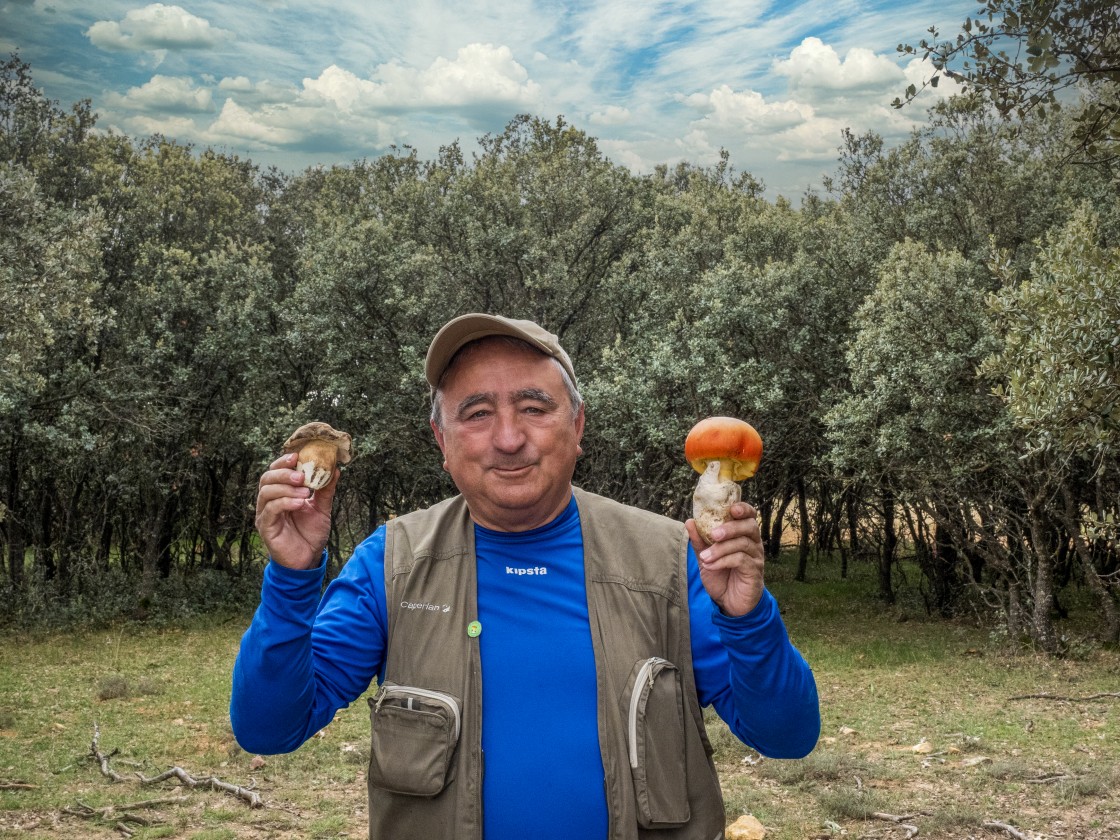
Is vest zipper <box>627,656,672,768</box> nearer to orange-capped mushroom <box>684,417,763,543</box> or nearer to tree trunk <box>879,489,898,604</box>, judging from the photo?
orange-capped mushroom <box>684,417,763,543</box>

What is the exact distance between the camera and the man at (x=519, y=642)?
237 cm

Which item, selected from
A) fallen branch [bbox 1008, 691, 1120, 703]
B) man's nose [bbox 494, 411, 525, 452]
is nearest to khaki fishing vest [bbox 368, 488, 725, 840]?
man's nose [bbox 494, 411, 525, 452]

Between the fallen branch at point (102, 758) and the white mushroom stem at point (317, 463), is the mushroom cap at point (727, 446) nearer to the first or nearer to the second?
the white mushroom stem at point (317, 463)

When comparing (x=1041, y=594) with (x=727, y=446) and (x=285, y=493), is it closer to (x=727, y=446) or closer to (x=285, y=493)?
(x=727, y=446)

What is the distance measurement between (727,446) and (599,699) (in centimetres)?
71

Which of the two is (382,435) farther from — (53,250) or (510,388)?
(510,388)

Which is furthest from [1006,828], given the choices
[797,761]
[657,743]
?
[657,743]

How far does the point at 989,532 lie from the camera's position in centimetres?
1645

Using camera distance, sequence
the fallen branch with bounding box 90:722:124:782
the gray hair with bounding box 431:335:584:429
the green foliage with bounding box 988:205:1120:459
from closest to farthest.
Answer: the gray hair with bounding box 431:335:584:429, the green foliage with bounding box 988:205:1120:459, the fallen branch with bounding box 90:722:124:782

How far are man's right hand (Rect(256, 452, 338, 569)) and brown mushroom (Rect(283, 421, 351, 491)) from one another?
33 mm

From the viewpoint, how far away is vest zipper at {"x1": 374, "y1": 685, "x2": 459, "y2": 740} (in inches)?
94.3

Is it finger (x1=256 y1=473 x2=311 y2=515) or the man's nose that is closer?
finger (x1=256 y1=473 x2=311 y2=515)

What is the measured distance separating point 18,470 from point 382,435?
823cm

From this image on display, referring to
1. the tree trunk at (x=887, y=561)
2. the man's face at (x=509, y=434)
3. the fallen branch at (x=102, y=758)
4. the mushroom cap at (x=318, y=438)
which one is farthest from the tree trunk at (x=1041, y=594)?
the mushroom cap at (x=318, y=438)
